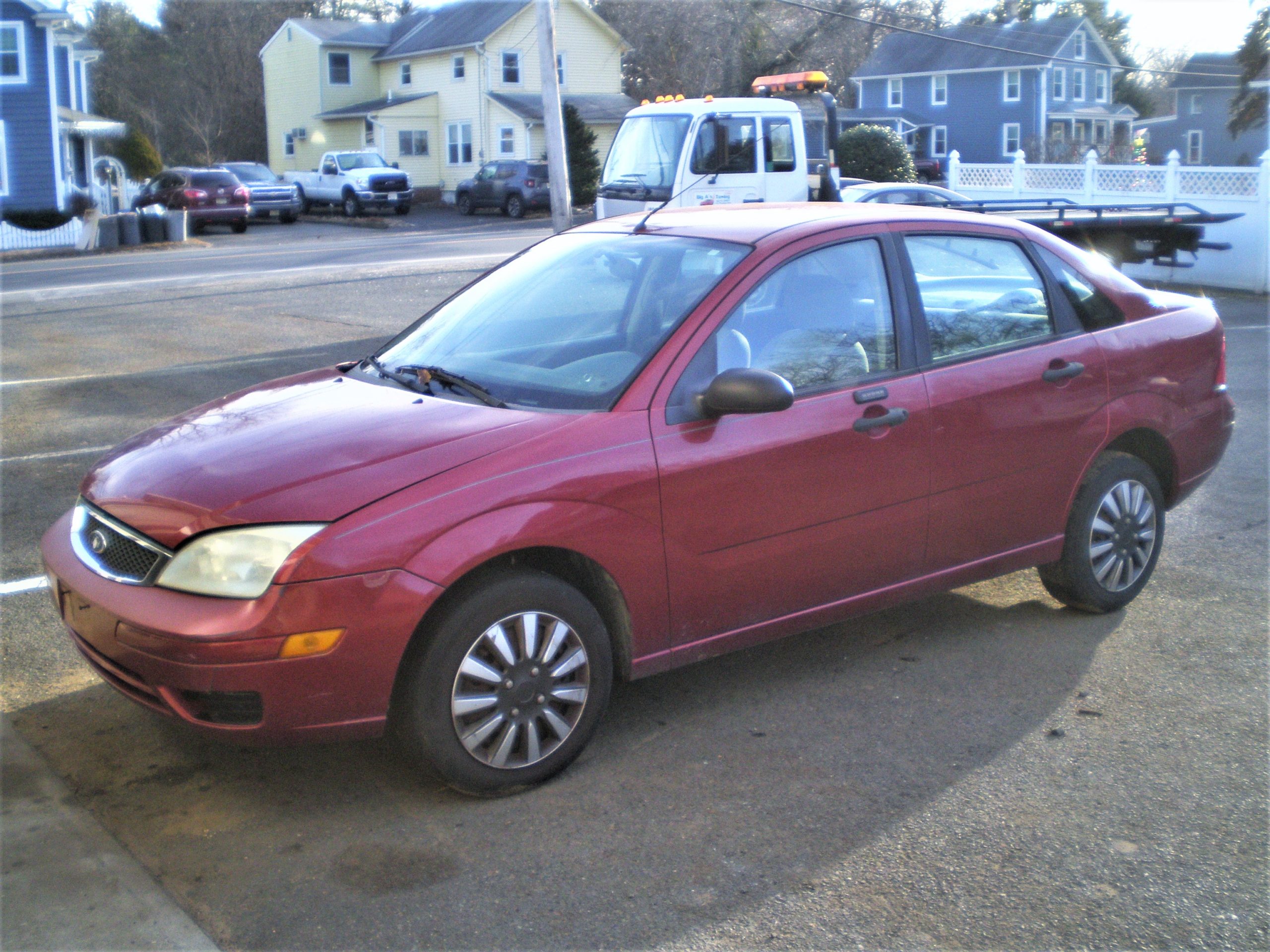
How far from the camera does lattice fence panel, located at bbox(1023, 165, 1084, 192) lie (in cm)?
2283

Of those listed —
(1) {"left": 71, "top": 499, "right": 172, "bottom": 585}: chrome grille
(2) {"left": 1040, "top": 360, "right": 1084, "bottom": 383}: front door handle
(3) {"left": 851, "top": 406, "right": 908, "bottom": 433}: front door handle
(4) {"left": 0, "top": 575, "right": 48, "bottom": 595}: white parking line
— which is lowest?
(4) {"left": 0, "top": 575, "right": 48, "bottom": 595}: white parking line

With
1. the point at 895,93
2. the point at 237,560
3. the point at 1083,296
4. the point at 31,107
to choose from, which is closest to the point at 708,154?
the point at 1083,296

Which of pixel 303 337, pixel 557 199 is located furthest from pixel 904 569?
pixel 557 199

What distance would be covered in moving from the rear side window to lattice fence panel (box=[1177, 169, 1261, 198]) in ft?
52.6

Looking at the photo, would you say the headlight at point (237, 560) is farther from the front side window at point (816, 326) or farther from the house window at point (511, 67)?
the house window at point (511, 67)

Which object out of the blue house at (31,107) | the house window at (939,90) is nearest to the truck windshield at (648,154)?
the blue house at (31,107)

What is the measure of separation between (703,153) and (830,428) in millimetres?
11521

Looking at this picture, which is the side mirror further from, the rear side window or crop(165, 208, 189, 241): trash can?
crop(165, 208, 189, 241): trash can

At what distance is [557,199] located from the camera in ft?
54.5

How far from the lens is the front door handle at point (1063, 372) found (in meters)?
4.87

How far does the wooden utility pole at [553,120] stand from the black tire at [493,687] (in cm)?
1310

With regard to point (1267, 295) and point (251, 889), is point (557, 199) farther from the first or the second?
point (251, 889)

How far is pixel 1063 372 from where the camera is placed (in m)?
4.91

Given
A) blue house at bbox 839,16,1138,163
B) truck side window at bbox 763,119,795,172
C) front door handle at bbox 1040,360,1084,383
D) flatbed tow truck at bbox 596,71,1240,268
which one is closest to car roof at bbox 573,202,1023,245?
front door handle at bbox 1040,360,1084,383
